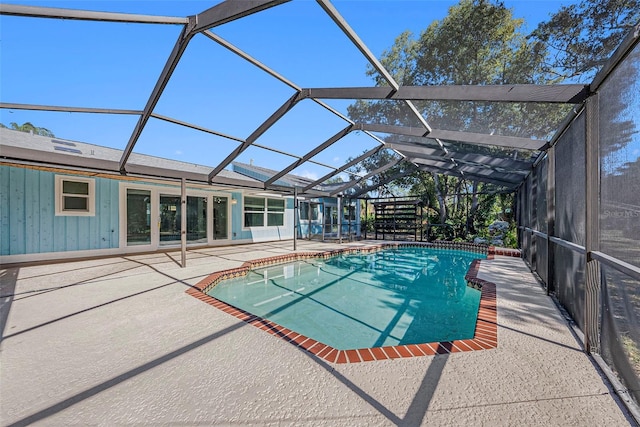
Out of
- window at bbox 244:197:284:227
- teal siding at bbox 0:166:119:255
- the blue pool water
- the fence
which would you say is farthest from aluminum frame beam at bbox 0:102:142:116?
window at bbox 244:197:284:227

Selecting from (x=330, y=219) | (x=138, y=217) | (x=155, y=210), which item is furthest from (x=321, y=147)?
(x=330, y=219)

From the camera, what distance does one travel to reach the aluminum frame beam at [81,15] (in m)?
2.75

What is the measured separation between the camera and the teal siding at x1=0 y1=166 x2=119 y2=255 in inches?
243

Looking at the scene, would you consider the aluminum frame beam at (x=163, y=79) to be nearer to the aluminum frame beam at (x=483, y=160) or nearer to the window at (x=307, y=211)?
the aluminum frame beam at (x=483, y=160)

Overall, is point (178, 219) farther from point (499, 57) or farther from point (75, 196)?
point (499, 57)

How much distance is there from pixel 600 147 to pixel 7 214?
10705 millimetres

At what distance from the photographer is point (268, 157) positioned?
946 centimetres

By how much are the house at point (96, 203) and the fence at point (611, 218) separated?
24.8ft

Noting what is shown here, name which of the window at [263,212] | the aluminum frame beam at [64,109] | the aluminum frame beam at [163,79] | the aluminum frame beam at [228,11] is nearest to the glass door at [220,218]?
the window at [263,212]

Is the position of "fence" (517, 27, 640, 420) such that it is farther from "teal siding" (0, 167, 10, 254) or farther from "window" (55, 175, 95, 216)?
"teal siding" (0, 167, 10, 254)

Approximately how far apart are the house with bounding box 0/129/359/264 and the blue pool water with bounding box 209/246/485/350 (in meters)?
3.63

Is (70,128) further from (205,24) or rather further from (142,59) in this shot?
(205,24)

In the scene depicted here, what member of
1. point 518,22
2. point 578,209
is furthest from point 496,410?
point 518,22

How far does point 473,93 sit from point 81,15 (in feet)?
16.2
